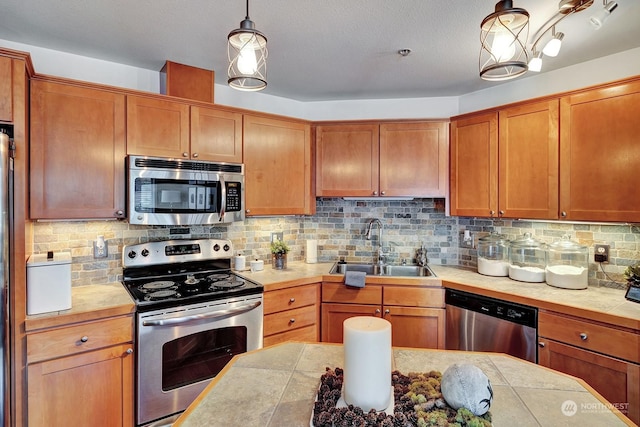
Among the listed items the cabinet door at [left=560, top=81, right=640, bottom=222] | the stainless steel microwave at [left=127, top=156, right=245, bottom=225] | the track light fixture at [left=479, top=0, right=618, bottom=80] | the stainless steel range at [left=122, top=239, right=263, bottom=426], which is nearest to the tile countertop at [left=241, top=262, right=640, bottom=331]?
the stainless steel range at [left=122, top=239, right=263, bottom=426]

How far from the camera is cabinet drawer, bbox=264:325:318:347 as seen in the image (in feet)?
8.51

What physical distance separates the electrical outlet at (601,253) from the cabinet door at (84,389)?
3.12m

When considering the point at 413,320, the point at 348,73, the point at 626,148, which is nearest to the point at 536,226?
the point at 626,148

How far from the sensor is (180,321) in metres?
2.11

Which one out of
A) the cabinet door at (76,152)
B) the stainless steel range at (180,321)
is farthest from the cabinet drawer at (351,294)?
the cabinet door at (76,152)

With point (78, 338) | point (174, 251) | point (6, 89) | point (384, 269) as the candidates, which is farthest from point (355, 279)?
point (6, 89)

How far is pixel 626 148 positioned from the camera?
2.08 meters

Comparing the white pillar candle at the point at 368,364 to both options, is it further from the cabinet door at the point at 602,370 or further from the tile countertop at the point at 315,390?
the cabinet door at the point at 602,370

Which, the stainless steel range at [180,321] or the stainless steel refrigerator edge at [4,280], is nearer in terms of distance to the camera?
the stainless steel refrigerator edge at [4,280]

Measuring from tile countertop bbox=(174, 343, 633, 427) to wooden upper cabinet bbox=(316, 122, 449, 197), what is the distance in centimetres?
190

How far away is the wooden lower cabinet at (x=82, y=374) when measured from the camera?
5.78 ft

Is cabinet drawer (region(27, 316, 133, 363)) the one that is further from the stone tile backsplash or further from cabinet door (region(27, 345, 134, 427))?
the stone tile backsplash

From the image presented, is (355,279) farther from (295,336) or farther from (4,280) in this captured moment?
(4,280)

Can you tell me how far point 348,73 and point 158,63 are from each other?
142 centimetres
